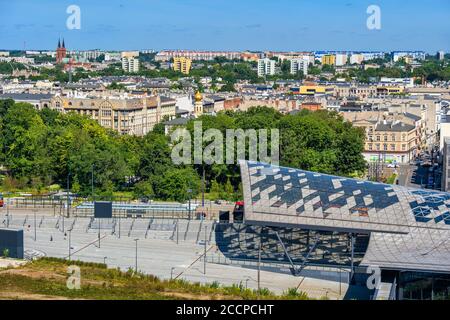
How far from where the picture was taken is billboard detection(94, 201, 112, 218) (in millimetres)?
43125

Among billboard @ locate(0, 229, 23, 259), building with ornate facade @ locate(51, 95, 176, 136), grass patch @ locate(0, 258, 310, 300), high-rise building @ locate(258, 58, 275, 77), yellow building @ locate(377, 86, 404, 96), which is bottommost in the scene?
grass patch @ locate(0, 258, 310, 300)

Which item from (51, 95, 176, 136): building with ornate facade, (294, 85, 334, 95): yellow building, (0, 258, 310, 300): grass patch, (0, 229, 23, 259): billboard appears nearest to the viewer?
(0, 258, 310, 300): grass patch

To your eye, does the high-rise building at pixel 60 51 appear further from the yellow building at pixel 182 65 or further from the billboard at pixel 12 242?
the billboard at pixel 12 242

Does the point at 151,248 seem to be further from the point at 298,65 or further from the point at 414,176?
the point at 298,65

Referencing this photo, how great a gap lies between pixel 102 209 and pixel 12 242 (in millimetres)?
7520

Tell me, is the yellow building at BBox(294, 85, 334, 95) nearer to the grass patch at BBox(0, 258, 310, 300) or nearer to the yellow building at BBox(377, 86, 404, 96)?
the yellow building at BBox(377, 86, 404, 96)

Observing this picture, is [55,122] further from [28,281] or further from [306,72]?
[306,72]

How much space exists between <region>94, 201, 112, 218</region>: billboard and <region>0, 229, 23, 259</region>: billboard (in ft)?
23.8

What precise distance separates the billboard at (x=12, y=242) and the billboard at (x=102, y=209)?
23.8ft

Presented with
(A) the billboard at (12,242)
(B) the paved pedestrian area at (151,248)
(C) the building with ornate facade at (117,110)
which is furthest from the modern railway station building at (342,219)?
(C) the building with ornate facade at (117,110)

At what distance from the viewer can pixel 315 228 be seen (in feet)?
111

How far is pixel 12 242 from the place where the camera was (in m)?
36.2

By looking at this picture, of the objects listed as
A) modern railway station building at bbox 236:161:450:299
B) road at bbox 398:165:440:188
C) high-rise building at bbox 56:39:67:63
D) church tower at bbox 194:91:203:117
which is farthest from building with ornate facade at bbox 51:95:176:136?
high-rise building at bbox 56:39:67:63

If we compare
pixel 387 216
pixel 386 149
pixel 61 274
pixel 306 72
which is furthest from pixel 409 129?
pixel 306 72
